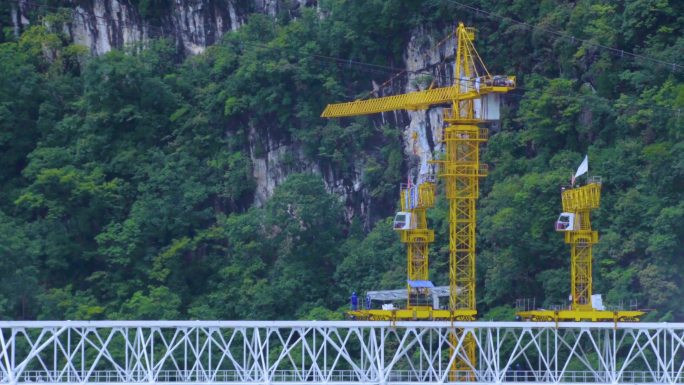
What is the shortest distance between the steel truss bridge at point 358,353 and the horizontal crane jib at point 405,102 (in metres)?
12.2

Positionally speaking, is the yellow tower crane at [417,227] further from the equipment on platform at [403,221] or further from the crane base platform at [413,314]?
the crane base platform at [413,314]

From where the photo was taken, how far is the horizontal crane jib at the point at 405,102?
11650 centimetres

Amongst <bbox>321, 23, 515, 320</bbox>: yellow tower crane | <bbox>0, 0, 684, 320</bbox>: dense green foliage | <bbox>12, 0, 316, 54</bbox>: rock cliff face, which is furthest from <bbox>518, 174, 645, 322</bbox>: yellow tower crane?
<bbox>12, 0, 316, 54</bbox>: rock cliff face

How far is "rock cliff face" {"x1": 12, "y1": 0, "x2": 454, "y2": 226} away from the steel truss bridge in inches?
383

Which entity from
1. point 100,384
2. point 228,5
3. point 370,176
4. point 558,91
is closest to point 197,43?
point 228,5

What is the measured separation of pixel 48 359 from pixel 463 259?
2332cm

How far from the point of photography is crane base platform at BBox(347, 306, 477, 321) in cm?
10675

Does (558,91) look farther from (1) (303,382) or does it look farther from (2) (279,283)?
(1) (303,382)

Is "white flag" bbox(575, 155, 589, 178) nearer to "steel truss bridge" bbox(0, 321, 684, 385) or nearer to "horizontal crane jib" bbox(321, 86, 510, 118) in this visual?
"horizontal crane jib" bbox(321, 86, 510, 118)

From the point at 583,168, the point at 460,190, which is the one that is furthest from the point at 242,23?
the point at 583,168

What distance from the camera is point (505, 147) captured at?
415 feet

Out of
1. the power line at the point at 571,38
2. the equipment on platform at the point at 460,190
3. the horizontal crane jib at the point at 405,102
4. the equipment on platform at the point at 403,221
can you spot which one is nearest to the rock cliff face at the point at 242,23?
the horizontal crane jib at the point at 405,102

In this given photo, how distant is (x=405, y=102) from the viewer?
415 ft

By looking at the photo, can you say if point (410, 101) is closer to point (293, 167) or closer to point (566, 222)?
point (293, 167)
